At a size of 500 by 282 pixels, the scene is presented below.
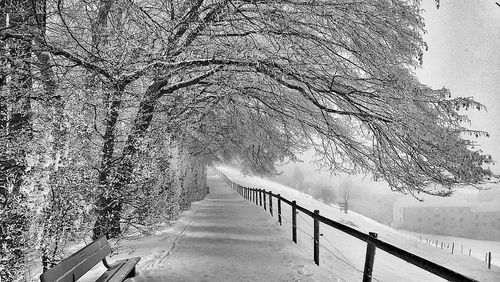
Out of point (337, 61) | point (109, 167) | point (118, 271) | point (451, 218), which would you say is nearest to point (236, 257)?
point (118, 271)

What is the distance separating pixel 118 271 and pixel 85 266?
2.40ft

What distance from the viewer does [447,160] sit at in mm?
7379

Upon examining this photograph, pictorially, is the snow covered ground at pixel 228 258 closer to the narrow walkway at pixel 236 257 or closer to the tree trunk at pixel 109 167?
the narrow walkway at pixel 236 257

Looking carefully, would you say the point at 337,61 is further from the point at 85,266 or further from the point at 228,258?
the point at 85,266

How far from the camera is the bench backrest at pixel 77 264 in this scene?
10.8ft


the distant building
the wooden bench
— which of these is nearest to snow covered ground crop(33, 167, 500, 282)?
the wooden bench

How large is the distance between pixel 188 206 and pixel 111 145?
11.3 m

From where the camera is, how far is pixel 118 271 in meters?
4.93

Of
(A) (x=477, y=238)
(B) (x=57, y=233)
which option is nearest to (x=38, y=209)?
(B) (x=57, y=233)

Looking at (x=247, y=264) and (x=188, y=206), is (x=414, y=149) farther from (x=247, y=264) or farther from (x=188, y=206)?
(x=188, y=206)

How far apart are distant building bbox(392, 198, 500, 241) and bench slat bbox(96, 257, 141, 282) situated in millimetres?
107243

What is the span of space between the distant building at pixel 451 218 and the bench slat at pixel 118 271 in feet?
352

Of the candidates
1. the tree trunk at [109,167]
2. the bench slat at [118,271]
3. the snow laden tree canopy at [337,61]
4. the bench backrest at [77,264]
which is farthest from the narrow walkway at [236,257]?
the snow laden tree canopy at [337,61]

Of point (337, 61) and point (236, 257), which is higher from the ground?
point (337, 61)
